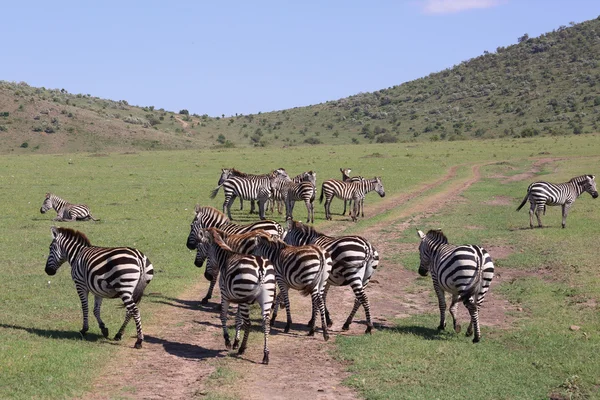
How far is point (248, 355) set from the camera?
10.0 meters

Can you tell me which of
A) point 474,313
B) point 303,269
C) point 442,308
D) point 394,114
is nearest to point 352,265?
point 303,269

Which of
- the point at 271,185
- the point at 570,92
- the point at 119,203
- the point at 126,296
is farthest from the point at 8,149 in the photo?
the point at 570,92

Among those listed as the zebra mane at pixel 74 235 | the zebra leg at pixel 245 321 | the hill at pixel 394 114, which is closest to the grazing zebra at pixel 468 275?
the zebra leg at pixel 245 321

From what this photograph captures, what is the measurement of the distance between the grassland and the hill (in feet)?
110

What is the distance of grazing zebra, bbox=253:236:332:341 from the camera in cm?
1057

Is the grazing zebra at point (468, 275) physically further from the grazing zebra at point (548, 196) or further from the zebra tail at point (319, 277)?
the grazing zebra at point (548, 196)

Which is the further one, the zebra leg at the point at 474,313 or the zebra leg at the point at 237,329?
the zebra leg at the point at 474,313

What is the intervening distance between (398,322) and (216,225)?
4.73m

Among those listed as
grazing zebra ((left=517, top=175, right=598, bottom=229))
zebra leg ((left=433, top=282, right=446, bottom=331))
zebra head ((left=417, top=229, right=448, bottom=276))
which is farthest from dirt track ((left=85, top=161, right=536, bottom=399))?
grazing zebra ((left=517, top=175, right=598, bottom=229))

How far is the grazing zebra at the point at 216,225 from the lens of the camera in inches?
536

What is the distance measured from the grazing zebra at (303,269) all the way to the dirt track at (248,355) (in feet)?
2.01

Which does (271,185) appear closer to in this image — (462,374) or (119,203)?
(119,203)

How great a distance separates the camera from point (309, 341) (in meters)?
10.9

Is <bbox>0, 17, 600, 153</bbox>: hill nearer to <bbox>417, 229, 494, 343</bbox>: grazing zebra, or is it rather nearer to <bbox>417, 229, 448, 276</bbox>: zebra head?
<bbox>417, 229, 448, 276</bbox>: zebra head
